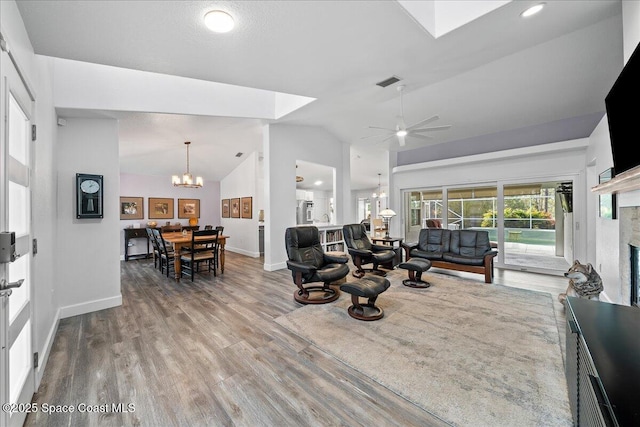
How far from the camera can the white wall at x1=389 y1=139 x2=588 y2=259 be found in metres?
4.87

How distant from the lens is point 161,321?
3002 mm

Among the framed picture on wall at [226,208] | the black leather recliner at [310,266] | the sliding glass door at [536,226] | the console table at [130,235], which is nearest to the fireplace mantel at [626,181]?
the black leather recliner at [310,266]

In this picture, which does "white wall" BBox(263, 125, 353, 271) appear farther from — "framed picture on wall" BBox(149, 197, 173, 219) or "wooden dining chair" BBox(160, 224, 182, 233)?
"framed picture on wall" BBox(149, 197, 173, 219)

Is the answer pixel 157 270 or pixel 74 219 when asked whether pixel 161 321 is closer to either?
pixel 74 219

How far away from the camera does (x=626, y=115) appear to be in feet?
6.11

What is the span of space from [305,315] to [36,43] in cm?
363

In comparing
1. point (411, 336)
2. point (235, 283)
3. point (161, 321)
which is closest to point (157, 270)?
point (235, 283)

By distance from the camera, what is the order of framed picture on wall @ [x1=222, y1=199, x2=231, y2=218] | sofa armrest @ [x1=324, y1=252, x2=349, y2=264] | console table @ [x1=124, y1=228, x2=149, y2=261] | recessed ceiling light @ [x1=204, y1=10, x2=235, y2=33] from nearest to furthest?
recessed ceiling light @ [x1=204, y1=10, x2=235, y2=33] → sofa armrest @ [x1=324, y1=252, x2=349, y2=264] → console table @ [x1=124, y1=228, x2=149, y2=261] → framed picture on wall @ [x1=222, y1=199, x2=231, y2=218]

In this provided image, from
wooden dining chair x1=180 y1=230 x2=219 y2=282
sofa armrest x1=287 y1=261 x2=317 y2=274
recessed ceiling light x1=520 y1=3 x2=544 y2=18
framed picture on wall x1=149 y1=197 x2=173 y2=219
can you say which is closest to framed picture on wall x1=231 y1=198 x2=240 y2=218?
framed picture on wall x1=149 y1=197 x2=173 y2=219

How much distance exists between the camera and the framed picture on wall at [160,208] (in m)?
7.34

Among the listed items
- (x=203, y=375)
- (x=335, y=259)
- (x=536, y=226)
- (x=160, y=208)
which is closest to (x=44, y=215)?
(x=203, y=375)

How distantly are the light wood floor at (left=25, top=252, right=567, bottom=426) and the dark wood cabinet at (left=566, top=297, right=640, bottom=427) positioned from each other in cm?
83

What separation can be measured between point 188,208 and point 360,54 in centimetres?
713

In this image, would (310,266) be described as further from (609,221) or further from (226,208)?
(226,208)
